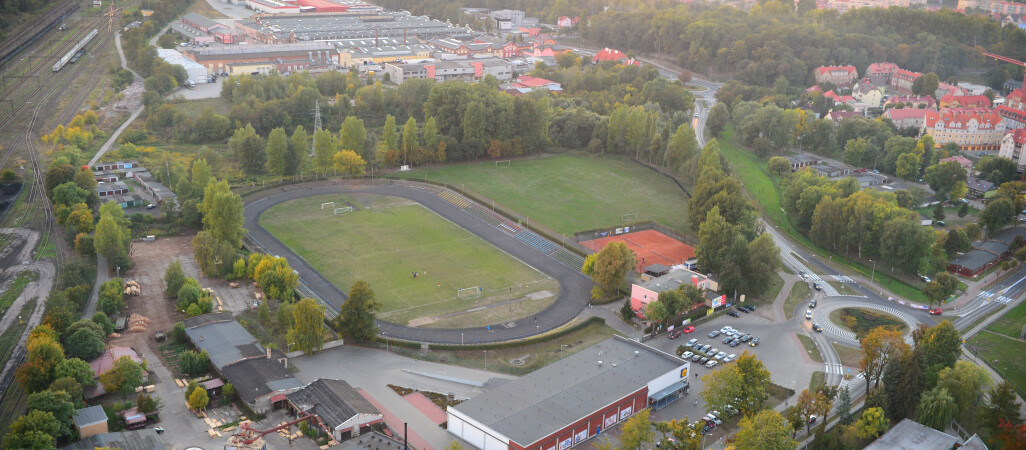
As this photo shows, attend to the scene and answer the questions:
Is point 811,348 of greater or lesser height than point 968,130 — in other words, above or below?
below

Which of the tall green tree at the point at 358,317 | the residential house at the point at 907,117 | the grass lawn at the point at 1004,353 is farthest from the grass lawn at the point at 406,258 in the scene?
the residential house at the point at 907,117

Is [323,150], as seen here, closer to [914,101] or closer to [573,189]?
[573,189]

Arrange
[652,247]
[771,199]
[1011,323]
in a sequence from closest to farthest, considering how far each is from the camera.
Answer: [1011,323]
[652,247]
[771,199]

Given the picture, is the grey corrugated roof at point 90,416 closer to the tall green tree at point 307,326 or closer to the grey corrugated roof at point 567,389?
the tall green tree at point 307,326

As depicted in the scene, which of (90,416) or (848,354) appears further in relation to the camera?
(848,354)

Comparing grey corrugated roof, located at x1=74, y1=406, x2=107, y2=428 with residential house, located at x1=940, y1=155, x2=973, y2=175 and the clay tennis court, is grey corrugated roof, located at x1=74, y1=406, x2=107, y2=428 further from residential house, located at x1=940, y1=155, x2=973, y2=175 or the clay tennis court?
residential house, located at x1=940, y1=155, x2=973, y2=175

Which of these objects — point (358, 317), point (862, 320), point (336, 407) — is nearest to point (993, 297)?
point (862, 320)

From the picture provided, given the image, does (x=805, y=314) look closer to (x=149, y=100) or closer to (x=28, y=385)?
(x=28, y=385)
